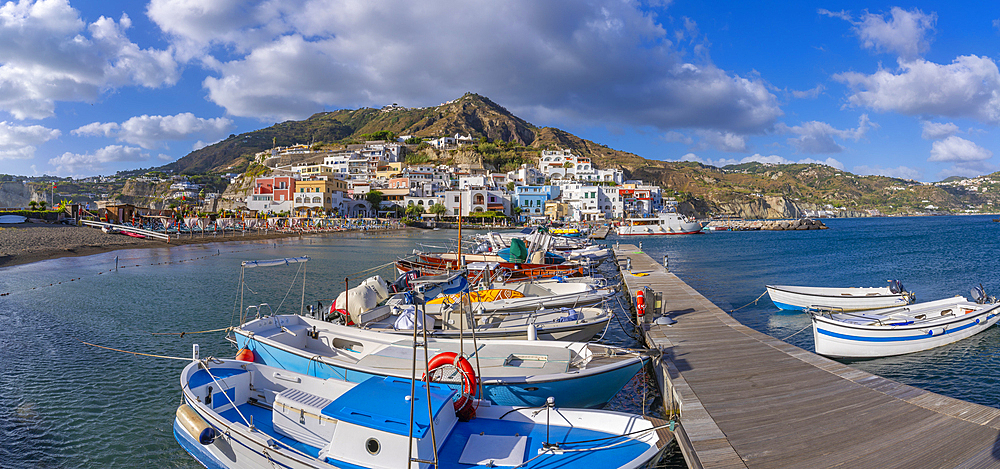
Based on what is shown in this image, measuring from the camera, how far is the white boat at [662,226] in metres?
72.7

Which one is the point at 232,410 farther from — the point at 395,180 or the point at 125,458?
the point at 395,180

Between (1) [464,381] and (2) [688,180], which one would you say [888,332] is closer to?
(1) [464,381]

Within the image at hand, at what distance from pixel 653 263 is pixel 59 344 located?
2635 cm

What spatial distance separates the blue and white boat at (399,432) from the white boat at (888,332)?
8157 mm

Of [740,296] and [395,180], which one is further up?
[395,180]

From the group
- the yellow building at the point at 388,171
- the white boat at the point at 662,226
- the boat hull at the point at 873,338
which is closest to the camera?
the boat hull at the point at 873,338

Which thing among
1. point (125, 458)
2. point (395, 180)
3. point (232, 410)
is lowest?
point (125, 458)

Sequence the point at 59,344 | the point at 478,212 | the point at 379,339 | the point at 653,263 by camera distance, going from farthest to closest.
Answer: the point at 478,212
the point at 653,263
the point at 59,344
the point at 379,339

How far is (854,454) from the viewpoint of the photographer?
558 cm

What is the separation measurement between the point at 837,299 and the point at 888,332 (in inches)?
214

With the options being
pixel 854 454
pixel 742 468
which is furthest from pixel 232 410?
pixel 854 454

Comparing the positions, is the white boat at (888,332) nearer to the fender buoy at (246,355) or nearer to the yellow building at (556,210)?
the fender buoy at (246,355)

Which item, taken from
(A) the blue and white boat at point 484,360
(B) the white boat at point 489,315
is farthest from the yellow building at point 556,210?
(A) the blue and white boat at point 484,360

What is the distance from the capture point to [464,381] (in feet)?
21.9
